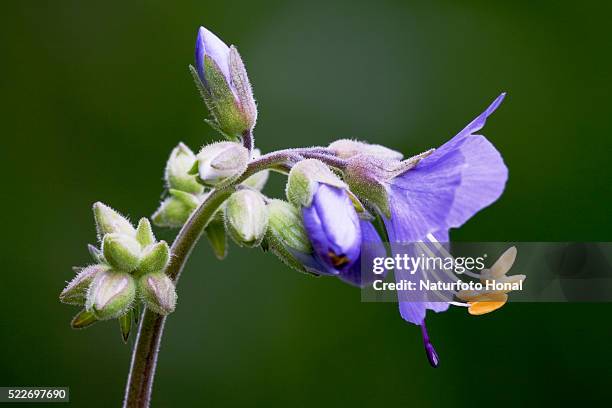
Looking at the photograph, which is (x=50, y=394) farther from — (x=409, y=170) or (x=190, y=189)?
(x=409, y=170)

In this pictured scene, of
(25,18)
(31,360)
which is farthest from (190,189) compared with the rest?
(25,18)

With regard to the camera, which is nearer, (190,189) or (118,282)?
(118,282)

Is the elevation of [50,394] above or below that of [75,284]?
below

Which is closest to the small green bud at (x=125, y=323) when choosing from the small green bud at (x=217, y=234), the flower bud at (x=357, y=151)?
the small green bud at (x=217, y=234)

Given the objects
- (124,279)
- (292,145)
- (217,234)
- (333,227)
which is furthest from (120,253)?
(292,145)

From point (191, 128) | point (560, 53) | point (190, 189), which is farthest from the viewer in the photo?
point (560, 53)

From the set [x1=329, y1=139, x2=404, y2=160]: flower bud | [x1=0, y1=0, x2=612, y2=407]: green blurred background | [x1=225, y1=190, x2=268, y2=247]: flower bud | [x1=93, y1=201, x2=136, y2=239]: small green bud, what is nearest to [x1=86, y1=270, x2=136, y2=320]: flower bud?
[x1=93, y1=201, x2=136, y2=239]: small green bud

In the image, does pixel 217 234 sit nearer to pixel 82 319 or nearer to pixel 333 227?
pixel 82 319
